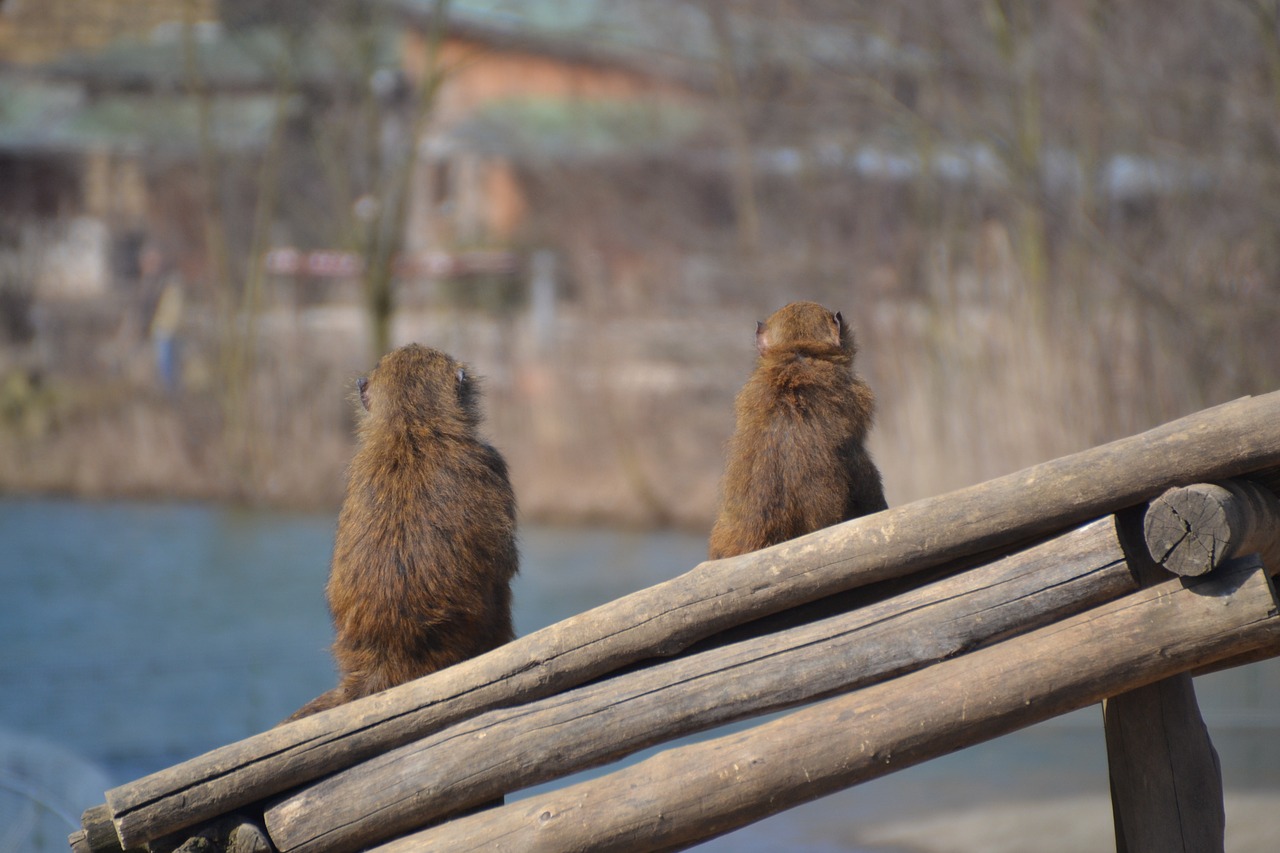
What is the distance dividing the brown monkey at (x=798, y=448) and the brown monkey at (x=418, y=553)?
648 mm

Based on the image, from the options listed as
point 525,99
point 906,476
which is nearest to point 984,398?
point 906,476

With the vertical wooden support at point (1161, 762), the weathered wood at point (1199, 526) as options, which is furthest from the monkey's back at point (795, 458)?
the weathered wood at point (1199, 526)

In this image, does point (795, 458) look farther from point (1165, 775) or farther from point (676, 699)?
point (1165, 775)

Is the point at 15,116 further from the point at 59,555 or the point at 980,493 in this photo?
the point at 980,493

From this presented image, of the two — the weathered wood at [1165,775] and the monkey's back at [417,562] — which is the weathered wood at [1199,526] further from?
the monkey's back at [417,562]

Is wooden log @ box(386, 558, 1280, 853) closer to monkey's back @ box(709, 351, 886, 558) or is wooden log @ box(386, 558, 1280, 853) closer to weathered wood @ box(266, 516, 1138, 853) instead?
weathered wood @ box(266, 516, 1138, 853)

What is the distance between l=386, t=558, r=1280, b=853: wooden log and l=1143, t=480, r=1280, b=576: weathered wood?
0.11 m

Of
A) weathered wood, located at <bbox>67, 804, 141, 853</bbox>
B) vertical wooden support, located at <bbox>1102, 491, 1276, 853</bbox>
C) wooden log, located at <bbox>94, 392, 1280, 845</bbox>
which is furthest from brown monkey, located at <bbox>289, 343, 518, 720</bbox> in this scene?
vertical wooden support, located at <bbox>1102, 491, 1276, 853</bbox>

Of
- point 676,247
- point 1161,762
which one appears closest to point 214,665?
point 1161,762

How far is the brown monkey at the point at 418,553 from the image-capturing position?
3641 mm

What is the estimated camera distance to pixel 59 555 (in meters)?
13.2

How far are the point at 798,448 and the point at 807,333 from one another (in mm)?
418

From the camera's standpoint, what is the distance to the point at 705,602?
3.27 meters

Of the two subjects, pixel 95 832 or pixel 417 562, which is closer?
pixel 95 832
